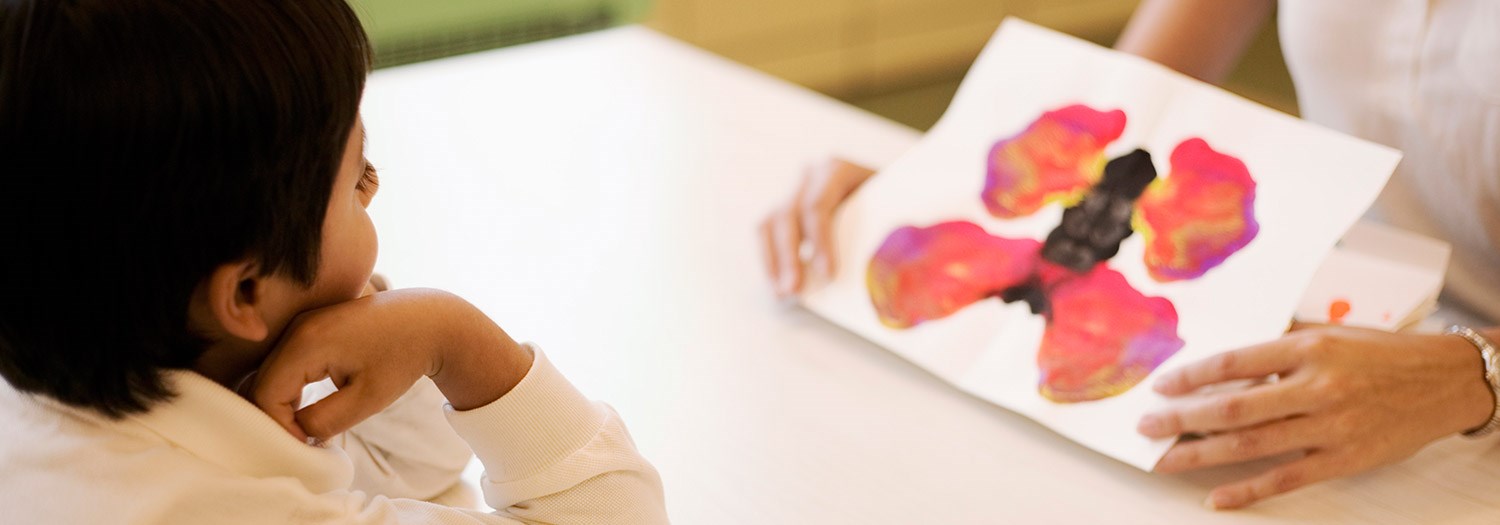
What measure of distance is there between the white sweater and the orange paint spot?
1.60 feet

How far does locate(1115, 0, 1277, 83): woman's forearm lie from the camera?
114 cm

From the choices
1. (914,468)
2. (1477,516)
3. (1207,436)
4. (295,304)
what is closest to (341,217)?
(295,304)

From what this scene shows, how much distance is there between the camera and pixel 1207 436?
761 millimetres

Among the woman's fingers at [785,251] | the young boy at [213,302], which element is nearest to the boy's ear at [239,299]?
the young boy at [213,302]

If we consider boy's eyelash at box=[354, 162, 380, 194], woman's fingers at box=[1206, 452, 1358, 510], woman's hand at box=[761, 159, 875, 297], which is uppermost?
boy's eyelash at box=[354, 162, 380, 194]

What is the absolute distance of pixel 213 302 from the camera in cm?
52

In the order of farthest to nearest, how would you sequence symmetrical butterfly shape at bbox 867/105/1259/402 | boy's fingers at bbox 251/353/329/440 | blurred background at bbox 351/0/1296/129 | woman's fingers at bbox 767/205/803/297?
blurred background at bbox 351/0/1296/129, woman's fingers at bbox 767/205/803/297, symmetrical butterfly shape at bbox 867/105/1259/402, boy's fingers at bbox 251/353/329/440

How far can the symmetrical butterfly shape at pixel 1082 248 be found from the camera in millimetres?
833

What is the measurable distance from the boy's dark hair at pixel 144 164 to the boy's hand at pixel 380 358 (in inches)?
1.8

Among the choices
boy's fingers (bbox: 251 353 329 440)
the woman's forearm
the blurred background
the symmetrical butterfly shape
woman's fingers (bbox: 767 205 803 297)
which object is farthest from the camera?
the blurred background

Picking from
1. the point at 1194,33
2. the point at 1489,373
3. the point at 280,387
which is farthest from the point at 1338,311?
the point at 280,387

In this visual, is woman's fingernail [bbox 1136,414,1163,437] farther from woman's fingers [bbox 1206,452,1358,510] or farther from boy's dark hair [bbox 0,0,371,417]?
boy's dark hair [bbox 0,0,371,417]

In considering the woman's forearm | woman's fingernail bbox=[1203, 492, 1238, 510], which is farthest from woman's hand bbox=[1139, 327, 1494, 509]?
the woman's forearm

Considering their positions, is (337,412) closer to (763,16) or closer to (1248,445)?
(1248,445)
